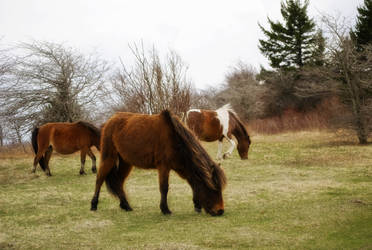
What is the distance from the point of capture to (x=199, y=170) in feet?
18.1

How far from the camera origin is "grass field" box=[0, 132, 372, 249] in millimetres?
4457

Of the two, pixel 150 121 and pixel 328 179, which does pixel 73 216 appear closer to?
pixel 150 121

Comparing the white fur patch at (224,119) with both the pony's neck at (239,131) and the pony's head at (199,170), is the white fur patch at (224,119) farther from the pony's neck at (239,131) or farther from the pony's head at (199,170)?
the pony's head at (199,170)

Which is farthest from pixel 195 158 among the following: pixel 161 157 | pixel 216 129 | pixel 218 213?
pixel 216 129

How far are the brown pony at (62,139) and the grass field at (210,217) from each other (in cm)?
110

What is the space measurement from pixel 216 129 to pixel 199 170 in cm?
770

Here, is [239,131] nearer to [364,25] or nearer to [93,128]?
[93,128]

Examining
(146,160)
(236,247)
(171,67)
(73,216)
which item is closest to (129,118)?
(146,160)

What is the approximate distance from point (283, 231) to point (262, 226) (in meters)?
0.32

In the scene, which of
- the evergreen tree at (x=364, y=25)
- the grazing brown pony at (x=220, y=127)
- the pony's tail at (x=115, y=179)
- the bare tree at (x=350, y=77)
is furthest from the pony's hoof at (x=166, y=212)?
the evergreen tree at (x=364, y=25)

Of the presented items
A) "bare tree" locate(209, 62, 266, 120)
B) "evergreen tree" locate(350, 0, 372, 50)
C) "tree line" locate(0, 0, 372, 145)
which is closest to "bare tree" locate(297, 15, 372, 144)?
"tree line" locate(0, 0, 372, 145)

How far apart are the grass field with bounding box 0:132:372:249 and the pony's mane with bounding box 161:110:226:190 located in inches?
22.4

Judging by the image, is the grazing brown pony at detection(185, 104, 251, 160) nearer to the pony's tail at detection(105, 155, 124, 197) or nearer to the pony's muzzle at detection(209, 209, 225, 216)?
the pony's tail at detection(105, 155, 124, 197)

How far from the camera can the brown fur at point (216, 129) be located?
13.1 m
